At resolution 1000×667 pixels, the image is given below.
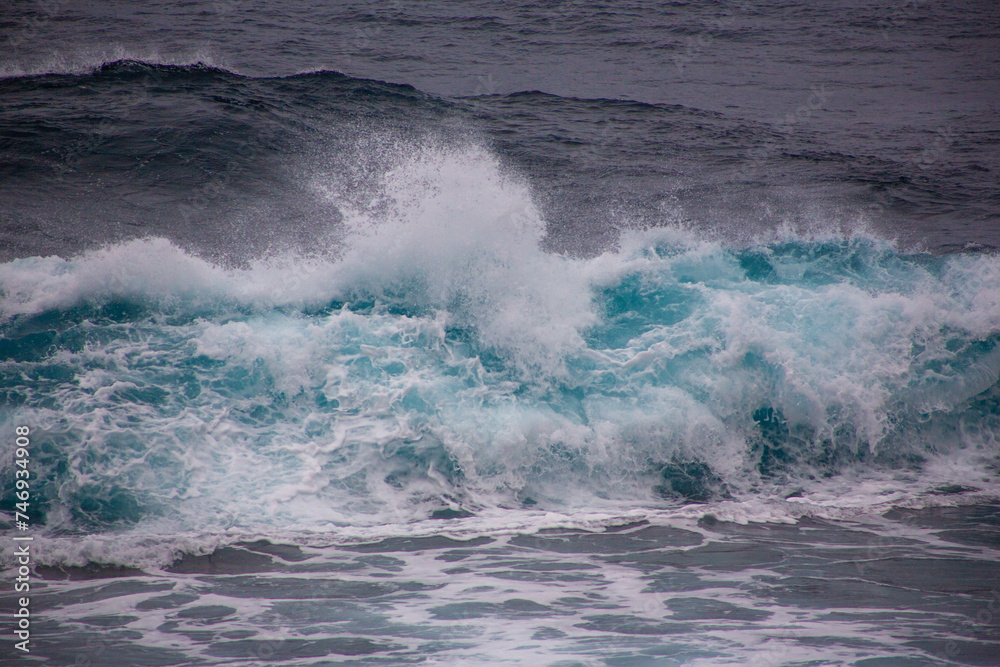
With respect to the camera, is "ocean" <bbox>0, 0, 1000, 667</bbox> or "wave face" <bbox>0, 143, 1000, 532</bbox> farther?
"wave face" <bbox>0, 143, 1000, 532</bbox>

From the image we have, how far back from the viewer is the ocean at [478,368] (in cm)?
432

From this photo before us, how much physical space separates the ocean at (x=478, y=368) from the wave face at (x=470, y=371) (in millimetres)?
37

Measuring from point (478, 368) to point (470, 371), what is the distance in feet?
0.29

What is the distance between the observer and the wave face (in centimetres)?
564

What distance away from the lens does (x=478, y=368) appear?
6852mm

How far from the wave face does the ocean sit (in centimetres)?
4

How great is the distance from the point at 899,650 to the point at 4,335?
7.60m

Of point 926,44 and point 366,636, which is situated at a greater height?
point 926,44

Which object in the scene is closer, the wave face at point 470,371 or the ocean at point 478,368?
the ocean at point 478,368

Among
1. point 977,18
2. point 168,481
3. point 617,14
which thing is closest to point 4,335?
point 168,481

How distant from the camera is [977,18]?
16.4m

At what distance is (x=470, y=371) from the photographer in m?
6.82

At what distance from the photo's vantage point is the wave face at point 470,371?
18.5 ft

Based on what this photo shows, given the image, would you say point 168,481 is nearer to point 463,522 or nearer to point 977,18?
point 463,522
